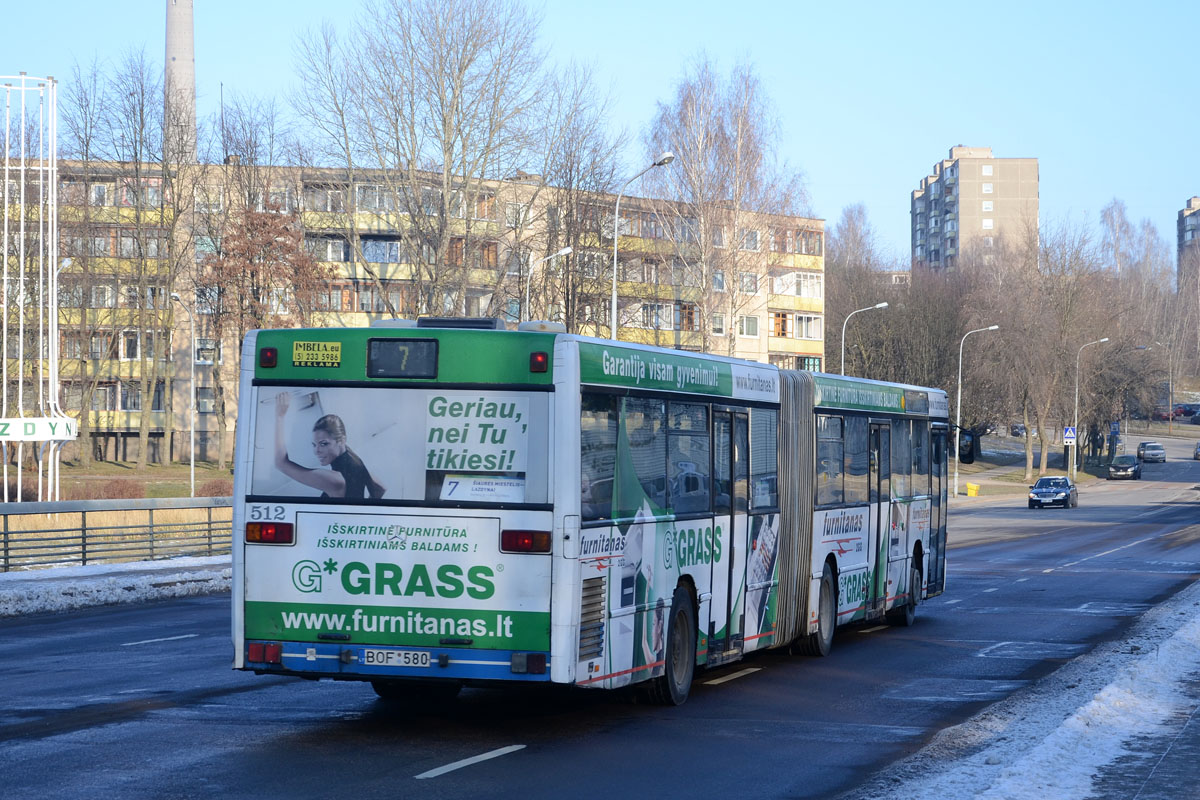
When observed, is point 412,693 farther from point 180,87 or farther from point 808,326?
point 808,326

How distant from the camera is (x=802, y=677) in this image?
13.9 m

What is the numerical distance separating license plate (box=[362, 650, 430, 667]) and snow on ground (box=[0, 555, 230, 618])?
464 inches

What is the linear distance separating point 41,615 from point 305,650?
11.5 metres

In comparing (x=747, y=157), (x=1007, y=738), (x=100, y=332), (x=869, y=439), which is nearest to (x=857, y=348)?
(x=747, y=157)

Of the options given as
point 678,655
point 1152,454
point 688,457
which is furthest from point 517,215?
point 1152,454

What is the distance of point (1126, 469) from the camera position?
90438 millimetres

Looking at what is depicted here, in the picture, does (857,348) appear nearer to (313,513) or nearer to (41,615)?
(41,615)

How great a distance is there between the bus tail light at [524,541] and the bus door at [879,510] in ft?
27.2

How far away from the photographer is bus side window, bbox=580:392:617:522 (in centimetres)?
992

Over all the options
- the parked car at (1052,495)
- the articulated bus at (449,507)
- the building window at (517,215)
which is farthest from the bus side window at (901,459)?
the parked car at (1052,495)

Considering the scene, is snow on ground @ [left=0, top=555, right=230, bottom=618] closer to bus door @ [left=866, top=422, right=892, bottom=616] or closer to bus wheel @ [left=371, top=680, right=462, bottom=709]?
bus wheel @ [left=371, top=680, right=462, bottom=709]

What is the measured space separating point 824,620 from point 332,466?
23.6ft

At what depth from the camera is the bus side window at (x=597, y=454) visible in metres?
9.92

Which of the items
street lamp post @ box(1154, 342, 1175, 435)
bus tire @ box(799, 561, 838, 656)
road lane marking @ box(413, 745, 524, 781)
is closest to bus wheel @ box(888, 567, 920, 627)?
bus tire @ box(799, 561, 838, 656)
